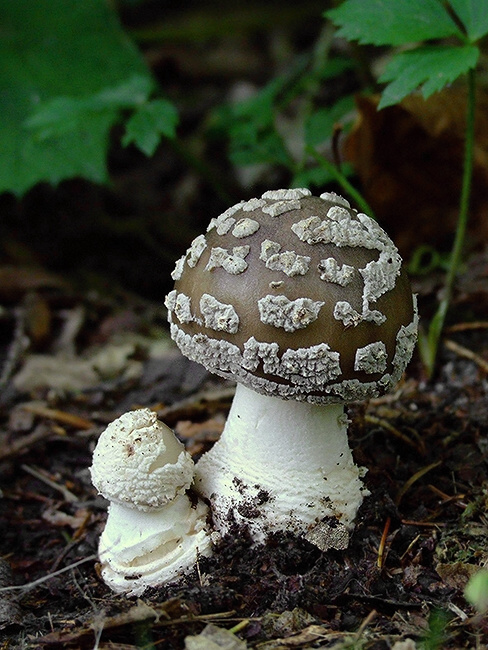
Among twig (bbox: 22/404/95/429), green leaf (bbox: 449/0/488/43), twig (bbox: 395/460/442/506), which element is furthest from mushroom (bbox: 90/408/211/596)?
green leaf (bbox: 449/0/488/43)

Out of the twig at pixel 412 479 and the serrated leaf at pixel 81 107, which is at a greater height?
the serrated leaf at pixel 81 107

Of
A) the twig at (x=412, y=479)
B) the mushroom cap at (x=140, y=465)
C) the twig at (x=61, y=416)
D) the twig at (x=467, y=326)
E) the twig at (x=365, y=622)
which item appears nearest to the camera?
the twig at (x=365, y=622)

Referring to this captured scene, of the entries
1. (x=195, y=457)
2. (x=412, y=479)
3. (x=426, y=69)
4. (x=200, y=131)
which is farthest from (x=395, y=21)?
(x=200, y=131)

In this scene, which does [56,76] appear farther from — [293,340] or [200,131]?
[293,340]

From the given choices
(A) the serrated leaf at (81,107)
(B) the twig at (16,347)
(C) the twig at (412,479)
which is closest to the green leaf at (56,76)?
(A) the serrated leaf at (81,107)

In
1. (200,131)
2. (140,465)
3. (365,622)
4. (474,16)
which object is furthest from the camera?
(200,131)

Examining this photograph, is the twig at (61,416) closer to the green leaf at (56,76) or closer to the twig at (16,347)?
the twig at (16,347)
